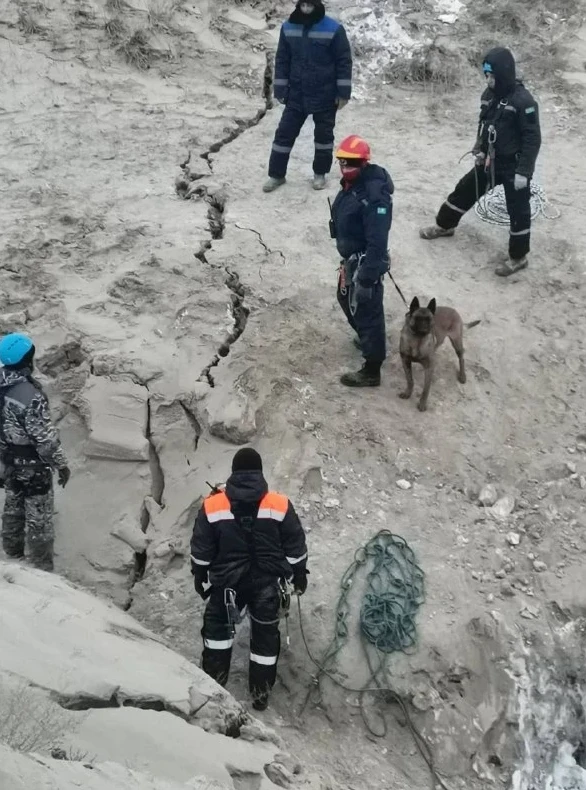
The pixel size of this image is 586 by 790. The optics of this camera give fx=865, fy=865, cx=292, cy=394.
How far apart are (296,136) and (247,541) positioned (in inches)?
222

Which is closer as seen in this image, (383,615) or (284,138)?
(383,615)

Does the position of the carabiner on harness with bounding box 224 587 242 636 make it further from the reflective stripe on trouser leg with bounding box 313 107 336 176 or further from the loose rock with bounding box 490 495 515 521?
the reflective stripe on trouser leg with bounding box 313 107 336 176

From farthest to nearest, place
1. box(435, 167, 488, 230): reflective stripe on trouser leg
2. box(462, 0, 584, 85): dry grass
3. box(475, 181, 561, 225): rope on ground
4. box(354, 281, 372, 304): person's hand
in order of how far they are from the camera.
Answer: box(462, 0, 584, 85): dry grass, box(475, 181, 561, 225): rope on ground, box(435, 167, 488, 230): reflective stripe on trouser leg, box(354, 281, 372, 304): person's hand

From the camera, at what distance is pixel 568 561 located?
19.4ft

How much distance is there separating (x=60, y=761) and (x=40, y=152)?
7.93 meters

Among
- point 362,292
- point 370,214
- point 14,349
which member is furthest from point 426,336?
point 14,349

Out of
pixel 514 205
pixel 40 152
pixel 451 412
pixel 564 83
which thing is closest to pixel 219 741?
pixel 451 412

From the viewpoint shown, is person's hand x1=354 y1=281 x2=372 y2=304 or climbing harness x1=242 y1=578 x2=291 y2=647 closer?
climbing harness x1=242 y1=578 x2=291 y2=647

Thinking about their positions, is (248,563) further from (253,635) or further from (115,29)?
(115,29)

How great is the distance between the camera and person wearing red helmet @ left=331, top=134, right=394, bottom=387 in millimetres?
6277

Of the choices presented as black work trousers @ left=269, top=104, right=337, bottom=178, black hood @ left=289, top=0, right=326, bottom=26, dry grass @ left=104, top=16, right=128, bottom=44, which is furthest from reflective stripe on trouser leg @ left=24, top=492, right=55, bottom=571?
dry grass @ left=104, top=16, right=128, bottom=44

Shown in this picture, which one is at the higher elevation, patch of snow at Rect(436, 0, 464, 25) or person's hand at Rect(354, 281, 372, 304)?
patch of snow at Rect(436, 0, 464, 25)

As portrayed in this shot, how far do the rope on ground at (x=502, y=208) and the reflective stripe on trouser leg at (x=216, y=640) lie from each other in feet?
18.1

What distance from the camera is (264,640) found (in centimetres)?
500
